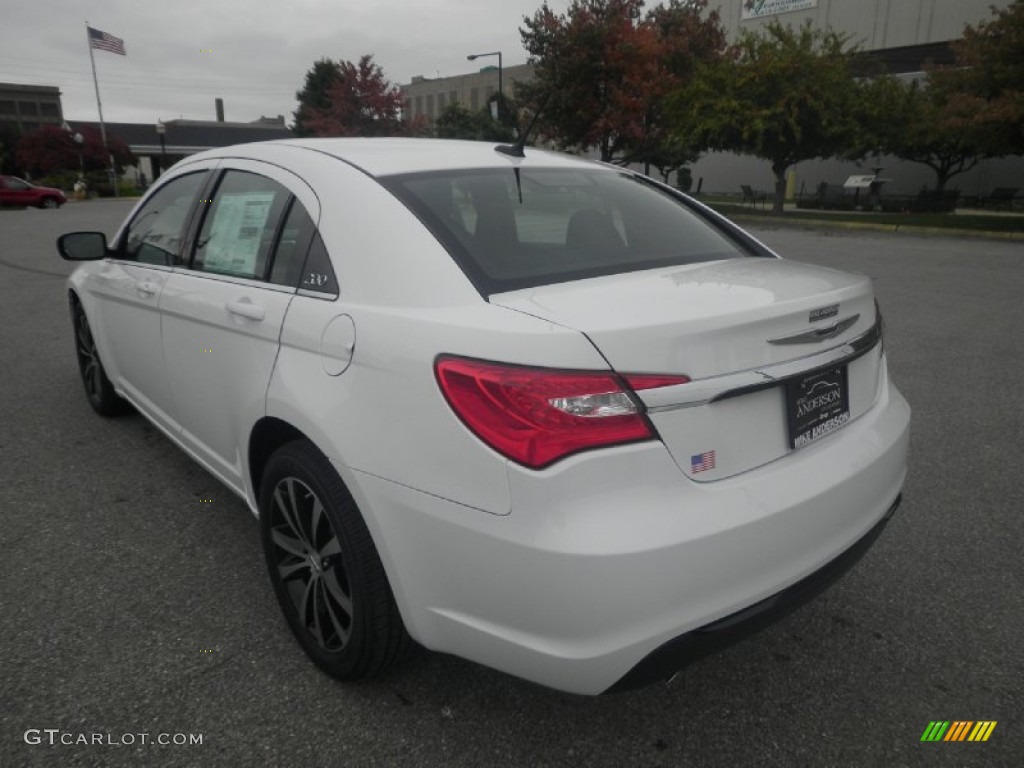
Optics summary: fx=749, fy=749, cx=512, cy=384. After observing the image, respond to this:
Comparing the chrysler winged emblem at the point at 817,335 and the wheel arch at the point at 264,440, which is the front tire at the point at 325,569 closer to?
the wheel arch at the point at 264,440

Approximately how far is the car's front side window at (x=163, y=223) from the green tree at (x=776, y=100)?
23.8 m

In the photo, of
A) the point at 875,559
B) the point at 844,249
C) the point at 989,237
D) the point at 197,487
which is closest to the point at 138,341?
the point at 197,487

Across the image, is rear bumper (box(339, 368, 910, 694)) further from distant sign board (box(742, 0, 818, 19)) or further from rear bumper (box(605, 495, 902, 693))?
distant sign board (box(742, 0, 818, 19))

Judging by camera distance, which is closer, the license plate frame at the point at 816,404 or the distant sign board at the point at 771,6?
the license plate frame at the point at 816,404

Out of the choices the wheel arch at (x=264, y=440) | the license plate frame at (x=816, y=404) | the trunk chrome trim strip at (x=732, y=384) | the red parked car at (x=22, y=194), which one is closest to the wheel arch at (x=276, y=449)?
the wheel arch at (x=264, y=440)

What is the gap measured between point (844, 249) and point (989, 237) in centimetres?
566

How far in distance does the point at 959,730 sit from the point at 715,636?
0.92 metres

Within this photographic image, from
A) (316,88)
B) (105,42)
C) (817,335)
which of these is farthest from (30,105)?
(817,335)

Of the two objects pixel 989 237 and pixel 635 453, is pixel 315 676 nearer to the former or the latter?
pixel 635 453

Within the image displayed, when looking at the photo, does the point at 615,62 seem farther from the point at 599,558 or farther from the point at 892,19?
the point at 599,558

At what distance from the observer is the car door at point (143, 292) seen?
128 inches

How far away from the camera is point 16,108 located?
8319cm

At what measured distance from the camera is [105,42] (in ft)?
128

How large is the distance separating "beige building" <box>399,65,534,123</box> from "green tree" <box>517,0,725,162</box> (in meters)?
52.0
